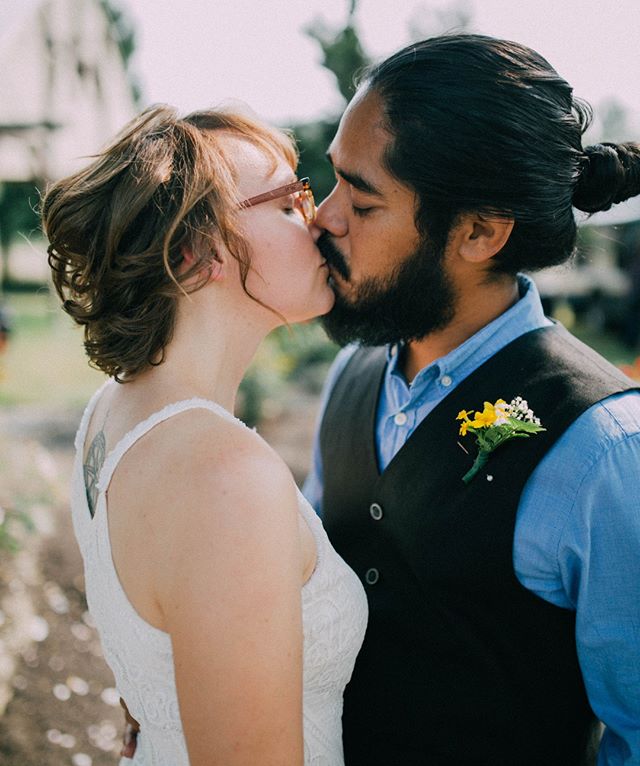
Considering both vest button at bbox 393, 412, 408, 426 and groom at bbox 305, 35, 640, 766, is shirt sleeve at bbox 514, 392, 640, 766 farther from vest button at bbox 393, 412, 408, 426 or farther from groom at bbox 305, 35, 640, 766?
vest button at bbox 393, 412, 408, 426

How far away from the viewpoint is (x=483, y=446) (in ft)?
5.93

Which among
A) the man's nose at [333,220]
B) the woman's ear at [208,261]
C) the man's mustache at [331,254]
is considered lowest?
the man's mustache at [331,254]

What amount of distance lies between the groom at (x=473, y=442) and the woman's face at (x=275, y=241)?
7.3 inches

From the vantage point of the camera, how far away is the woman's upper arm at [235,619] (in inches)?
49.6

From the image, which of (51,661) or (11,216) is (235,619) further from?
(11,216)

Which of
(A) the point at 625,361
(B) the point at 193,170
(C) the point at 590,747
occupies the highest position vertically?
(B) the point at 193,170

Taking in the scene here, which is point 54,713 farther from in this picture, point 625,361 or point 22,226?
point 625,361

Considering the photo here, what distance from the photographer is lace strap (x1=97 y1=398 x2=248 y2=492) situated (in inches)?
59.8

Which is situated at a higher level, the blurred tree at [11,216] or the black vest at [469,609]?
Answer: the black vest at [469,609]

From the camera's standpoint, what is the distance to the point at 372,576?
206 cm

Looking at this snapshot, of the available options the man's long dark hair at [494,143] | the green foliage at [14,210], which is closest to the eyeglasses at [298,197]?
the man's long dark hair at [494,143]

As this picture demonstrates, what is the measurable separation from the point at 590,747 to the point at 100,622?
1.54 m

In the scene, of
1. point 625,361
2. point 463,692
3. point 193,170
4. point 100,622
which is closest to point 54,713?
point 100,622

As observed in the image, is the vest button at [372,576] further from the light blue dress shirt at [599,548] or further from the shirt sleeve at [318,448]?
the shirt sleeve at [318,448]
